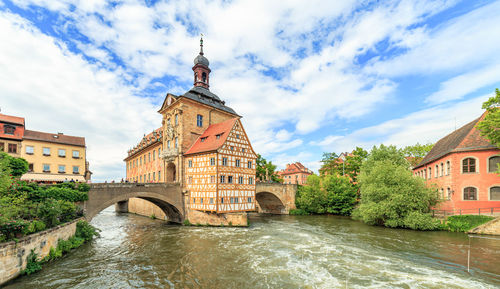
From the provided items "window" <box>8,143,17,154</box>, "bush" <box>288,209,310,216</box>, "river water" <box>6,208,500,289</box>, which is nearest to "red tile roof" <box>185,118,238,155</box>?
"river water" <box>6,208,500,289</box>

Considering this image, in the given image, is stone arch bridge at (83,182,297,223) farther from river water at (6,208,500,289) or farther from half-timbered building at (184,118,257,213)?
river water at (6,208,500,289)

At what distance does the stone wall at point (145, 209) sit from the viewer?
29.3 metres

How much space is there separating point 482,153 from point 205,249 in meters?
25.8

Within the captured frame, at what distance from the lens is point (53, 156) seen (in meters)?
23.5

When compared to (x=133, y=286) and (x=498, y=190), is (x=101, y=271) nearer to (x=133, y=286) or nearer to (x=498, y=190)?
(x=133, y=286)

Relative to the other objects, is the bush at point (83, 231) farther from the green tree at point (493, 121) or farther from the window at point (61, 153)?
the green tree at point (493, 121)

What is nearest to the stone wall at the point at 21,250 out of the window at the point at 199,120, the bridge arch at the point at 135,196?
the bridge arch at the point at 135,196

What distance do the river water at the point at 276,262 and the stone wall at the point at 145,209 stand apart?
33.8ft

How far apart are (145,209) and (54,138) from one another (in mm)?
15009

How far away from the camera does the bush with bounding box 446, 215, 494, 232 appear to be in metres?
19.2

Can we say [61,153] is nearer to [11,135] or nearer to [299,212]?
[11,135]

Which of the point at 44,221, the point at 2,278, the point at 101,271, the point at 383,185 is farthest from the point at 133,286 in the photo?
the point at 383,185

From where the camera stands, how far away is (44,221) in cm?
1244

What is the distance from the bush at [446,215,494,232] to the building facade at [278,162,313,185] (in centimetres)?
5556
